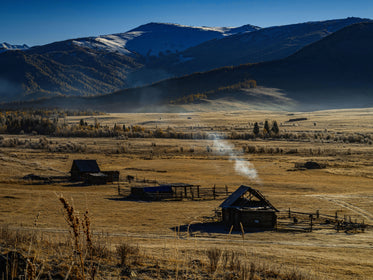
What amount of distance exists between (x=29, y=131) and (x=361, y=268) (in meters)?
128

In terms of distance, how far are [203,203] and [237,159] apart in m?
34.3

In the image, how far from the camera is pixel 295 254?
21.2 metres

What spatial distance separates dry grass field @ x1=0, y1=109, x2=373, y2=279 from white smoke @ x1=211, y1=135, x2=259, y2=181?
0.69 meters

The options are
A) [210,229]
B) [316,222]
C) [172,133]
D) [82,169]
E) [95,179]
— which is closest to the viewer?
[210,229]

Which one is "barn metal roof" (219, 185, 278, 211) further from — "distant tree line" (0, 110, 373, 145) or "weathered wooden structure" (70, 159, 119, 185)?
"distant tree line" (0, 110, 373, 145)

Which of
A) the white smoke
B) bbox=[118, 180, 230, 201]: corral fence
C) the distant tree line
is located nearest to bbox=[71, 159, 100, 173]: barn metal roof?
bbox=[118, 180, 230, 201]: corral fence

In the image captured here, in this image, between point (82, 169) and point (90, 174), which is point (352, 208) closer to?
point (90, 174)

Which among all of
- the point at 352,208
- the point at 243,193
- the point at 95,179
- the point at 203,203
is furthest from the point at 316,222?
the point at 95,179

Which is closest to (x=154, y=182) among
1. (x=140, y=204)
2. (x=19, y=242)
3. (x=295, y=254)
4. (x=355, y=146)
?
(x=140, y=204)

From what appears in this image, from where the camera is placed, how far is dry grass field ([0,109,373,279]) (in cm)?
1861

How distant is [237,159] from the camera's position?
75000 mm

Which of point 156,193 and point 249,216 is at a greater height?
point 156,193

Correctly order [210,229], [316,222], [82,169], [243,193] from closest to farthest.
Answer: [210,229]
[243,193]
[316,222]
[82,169]

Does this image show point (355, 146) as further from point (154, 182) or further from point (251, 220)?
point (251, 220)
